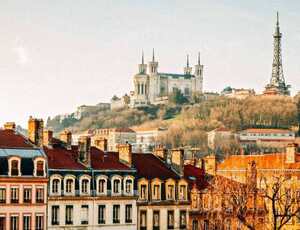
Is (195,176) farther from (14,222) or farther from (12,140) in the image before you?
(14,222)

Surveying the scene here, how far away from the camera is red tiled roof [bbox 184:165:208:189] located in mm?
74125

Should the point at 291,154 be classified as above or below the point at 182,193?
above

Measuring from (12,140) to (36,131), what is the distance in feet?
5.97

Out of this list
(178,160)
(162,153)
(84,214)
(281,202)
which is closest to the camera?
(281,202)

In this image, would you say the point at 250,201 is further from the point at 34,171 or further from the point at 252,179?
the point at 34,171

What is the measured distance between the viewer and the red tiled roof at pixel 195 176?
243ft

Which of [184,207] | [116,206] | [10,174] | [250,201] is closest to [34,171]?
[10,174]

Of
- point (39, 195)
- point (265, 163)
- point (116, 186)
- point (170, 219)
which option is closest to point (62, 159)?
point (39, 195)

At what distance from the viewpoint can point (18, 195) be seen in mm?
63562

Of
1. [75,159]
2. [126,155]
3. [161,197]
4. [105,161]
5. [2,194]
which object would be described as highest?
[126,155]

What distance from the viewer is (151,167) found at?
239 feet

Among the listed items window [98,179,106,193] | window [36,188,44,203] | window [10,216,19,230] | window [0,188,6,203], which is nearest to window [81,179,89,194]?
window [98,179,106,193]

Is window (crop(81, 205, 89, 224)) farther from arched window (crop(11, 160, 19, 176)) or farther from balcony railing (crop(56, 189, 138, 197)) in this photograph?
arched window (crop(11, 160, 19, 176))

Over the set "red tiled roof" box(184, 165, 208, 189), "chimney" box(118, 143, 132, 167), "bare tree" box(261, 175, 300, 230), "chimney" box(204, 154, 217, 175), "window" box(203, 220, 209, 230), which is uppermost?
"chimney" box(118, 143, 132, 167)
